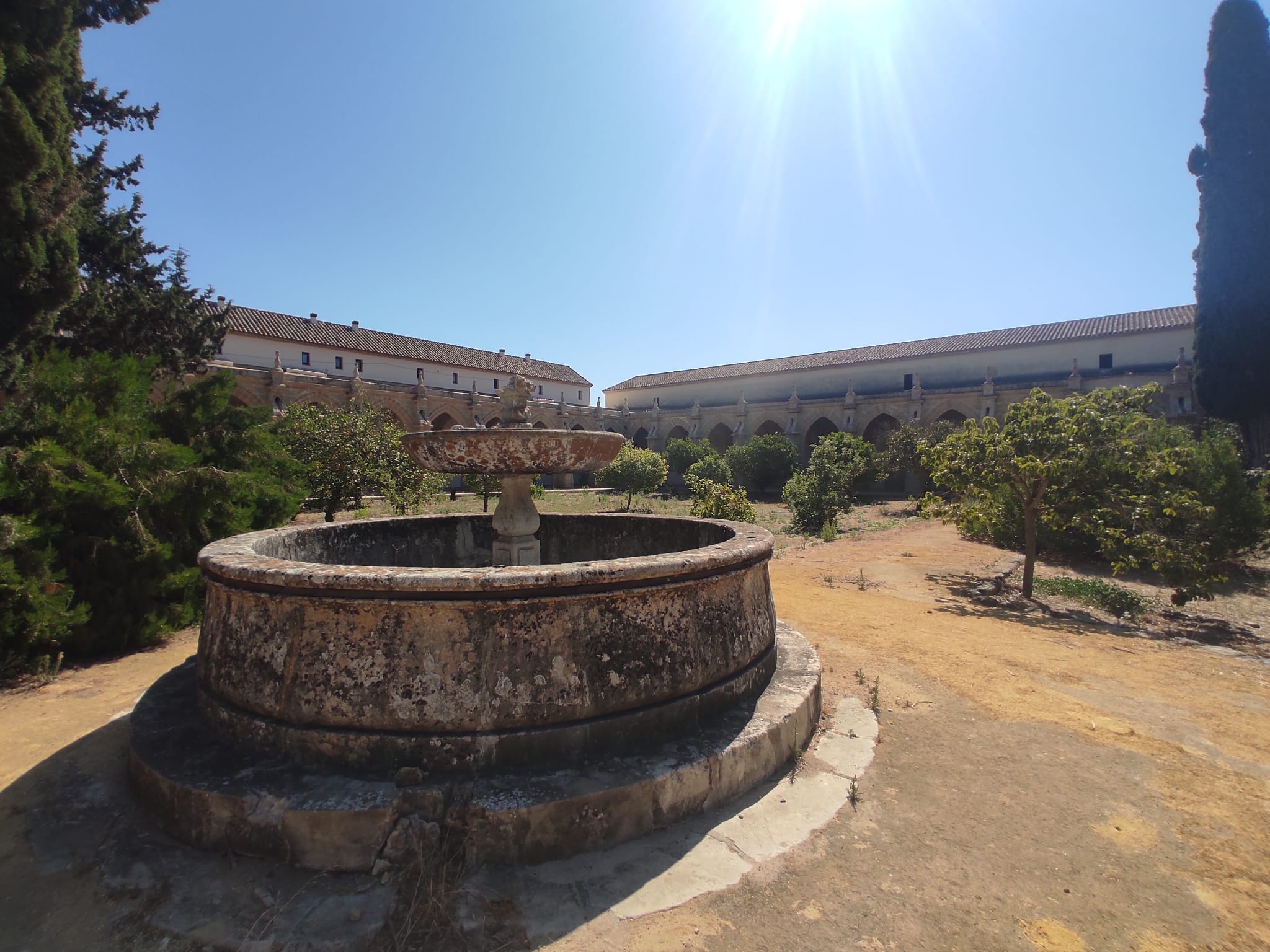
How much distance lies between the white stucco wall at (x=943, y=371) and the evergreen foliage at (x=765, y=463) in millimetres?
9330

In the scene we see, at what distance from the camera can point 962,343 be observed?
32.7 metres

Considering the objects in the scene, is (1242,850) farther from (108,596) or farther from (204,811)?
(108,596)

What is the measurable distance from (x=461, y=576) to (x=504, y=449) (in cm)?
131

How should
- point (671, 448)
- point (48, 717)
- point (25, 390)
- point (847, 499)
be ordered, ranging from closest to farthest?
point (48, 717)
point (25, 390)
point (847, 499)
point (671, 448)

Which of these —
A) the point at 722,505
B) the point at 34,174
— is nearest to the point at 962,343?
the point at 722,505

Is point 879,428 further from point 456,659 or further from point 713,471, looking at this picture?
point 456,659

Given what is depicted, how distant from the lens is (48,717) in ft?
12.7

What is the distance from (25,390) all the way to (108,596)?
7.68 feet

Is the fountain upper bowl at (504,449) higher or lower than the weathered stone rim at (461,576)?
higher

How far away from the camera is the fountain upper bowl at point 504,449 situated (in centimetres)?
357

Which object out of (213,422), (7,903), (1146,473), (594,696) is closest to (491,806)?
(594,696)

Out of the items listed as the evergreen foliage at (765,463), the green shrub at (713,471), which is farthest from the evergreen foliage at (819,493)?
the evergreen foliage at (765,463)

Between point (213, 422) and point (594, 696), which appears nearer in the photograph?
point (594, 696)

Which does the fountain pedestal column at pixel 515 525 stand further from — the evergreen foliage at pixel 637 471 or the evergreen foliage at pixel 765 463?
the evergreen foliage at pixel 765 463
